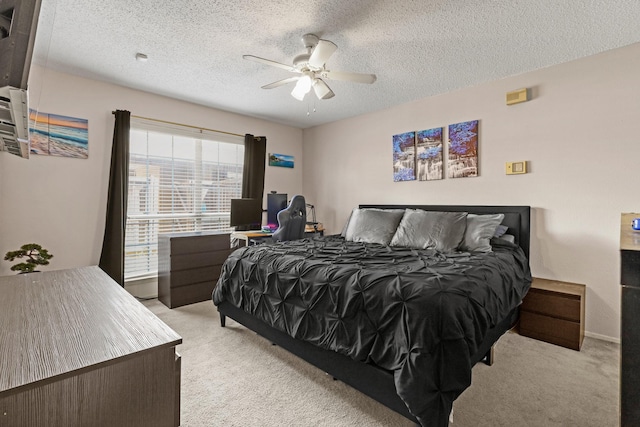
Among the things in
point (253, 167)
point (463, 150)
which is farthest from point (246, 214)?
point (463, 150)

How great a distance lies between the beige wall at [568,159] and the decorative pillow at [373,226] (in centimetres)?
70

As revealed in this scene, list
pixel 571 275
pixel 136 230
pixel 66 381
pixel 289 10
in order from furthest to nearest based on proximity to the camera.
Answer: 1. pixel 136 230
2. pixel 571 275
3. pixel 289 10
4. pixel 66 381

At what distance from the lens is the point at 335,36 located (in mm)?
2385

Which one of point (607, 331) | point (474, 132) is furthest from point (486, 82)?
point (607, 331)

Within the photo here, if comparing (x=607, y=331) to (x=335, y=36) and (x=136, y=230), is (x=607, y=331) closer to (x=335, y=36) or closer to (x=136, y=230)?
(x=335, y=36)

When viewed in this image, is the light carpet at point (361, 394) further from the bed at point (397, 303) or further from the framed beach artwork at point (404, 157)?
the framed beach artwork at point (404, 157)

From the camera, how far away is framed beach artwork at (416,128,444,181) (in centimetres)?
362

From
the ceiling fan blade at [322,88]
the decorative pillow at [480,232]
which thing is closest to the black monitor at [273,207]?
the ceiling fan blade at [322,88]

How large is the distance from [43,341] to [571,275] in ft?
11.7

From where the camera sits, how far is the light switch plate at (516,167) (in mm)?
3016

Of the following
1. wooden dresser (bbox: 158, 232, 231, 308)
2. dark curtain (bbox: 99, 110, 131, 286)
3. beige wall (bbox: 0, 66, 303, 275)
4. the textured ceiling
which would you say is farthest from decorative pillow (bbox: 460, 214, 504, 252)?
beige wall (bbox: 0, 66, 303, 275)

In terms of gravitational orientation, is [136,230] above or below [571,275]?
above

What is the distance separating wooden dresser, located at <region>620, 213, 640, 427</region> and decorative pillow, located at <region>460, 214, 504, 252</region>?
181cm

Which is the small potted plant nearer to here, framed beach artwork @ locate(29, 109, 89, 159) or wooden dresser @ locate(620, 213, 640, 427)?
framed beach artwork @ locate(29, 109, 89, 159)
